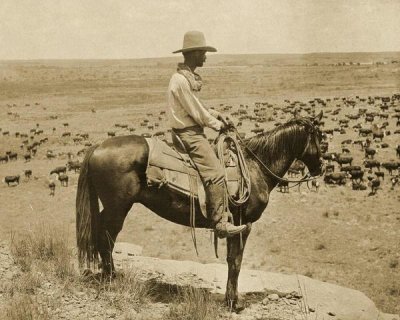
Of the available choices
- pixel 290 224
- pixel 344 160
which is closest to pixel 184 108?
pixel 290 224

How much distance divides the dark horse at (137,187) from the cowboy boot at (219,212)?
0.91ft

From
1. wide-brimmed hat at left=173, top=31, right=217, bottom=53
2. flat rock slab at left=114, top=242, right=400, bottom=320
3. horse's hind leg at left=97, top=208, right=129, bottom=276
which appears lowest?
flat rock slab at left=114, top=242, right=400, bottom=320

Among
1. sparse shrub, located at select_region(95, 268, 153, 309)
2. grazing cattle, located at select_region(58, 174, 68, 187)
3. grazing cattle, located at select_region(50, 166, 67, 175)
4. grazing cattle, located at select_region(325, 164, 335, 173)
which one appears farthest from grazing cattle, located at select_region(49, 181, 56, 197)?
sparse shrub, located at select_region(95, 268, 153, 309)

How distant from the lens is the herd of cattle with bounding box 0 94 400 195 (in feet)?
70.3

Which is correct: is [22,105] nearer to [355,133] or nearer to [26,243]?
[355,133]

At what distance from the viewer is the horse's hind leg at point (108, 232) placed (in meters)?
6.04

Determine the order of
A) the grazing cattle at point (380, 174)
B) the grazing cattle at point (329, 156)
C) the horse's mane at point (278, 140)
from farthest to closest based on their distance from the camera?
1. the grazing cattle at point (329, 156)
2. the grazing cattle at point (380, 174)
3. the horse's mane at point (278, 140)

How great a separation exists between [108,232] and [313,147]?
301cm

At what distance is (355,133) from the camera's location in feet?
106

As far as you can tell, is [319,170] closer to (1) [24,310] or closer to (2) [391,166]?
(1) [24,310]

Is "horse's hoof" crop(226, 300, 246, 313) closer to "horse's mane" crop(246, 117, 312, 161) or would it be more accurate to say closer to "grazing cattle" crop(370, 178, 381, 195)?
"horse's mane" crop(246, 117, 312, 161)

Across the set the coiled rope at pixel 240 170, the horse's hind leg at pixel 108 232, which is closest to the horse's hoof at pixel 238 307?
the coiled rope at pixel 240 170

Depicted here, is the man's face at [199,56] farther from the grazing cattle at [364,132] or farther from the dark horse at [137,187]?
the grazing cattle at [364,132]

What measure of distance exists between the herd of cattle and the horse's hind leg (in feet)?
24.7
